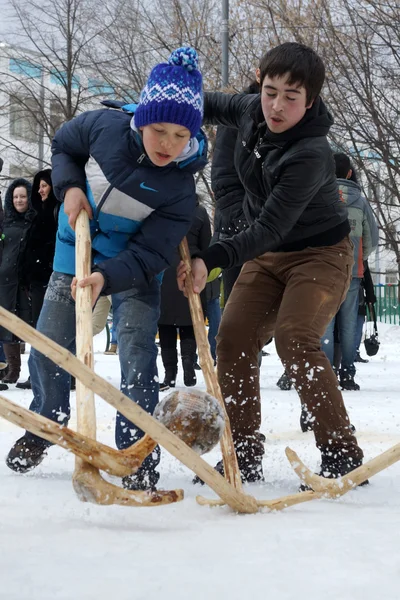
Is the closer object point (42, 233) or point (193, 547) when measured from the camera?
point (193, 547)

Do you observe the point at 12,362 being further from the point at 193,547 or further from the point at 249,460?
the point at 193,547

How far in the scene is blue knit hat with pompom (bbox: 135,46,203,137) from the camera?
285cm

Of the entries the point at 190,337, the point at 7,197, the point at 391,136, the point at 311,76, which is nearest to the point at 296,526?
the point at 311,76

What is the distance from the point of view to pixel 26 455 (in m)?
3.29

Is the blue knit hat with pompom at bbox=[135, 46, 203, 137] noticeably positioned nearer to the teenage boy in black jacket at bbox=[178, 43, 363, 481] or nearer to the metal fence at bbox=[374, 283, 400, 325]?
the teenage boy in black jacket at bbox=[178, 43, 363, 481]

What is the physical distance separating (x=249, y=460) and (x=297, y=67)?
5.30 feet

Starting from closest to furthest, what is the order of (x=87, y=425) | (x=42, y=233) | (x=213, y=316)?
(x=87, y=425) → (x=42, y=233) → (x=213, y=316)

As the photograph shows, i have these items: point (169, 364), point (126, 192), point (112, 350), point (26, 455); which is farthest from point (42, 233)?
point (112, 350)

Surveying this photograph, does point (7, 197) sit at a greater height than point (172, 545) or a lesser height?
greater

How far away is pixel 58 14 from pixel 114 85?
1.92 m

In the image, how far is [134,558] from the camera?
6.48 feet

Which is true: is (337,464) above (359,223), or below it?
below

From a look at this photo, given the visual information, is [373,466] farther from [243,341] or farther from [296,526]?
[243,341]

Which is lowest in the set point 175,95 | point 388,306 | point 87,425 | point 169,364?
point 388,306
